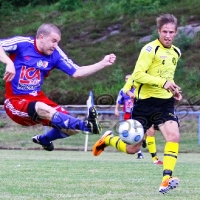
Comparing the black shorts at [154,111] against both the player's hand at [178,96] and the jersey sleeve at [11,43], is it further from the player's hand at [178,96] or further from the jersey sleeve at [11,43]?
the jersey sleeve at [11,43]

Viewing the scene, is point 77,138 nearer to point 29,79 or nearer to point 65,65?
point 65,65

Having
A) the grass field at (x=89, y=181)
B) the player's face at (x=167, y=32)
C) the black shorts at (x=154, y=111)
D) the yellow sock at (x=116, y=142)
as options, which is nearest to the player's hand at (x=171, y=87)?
the black shorts at (x=154, y=111)

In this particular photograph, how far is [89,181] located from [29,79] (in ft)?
5.98

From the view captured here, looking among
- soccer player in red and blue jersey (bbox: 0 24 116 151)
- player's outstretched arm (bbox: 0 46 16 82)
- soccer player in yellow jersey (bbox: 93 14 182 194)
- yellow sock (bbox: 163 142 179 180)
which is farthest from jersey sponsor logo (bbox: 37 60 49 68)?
yellow sock (bbox: 163 142 179 180)

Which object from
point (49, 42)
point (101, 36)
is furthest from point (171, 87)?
point (101, 36)

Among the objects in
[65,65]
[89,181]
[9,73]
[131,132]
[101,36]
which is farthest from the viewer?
[101,36]

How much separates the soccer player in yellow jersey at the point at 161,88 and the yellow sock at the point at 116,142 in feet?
1.93

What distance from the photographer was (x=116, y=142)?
29.6 ft

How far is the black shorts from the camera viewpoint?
8070mm

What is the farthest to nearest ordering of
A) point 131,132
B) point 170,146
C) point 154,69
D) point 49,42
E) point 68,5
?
point 68,5
point 131,132
point 154,69
point 170,146
point 49,42

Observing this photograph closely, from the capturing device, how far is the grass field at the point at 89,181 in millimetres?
7305

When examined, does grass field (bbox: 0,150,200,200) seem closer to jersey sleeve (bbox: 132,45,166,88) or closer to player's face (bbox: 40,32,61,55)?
jersey sleeve (bbox: 132,45,166,88)

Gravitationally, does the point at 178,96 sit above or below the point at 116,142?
above

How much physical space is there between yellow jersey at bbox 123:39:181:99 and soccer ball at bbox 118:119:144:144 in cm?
34
